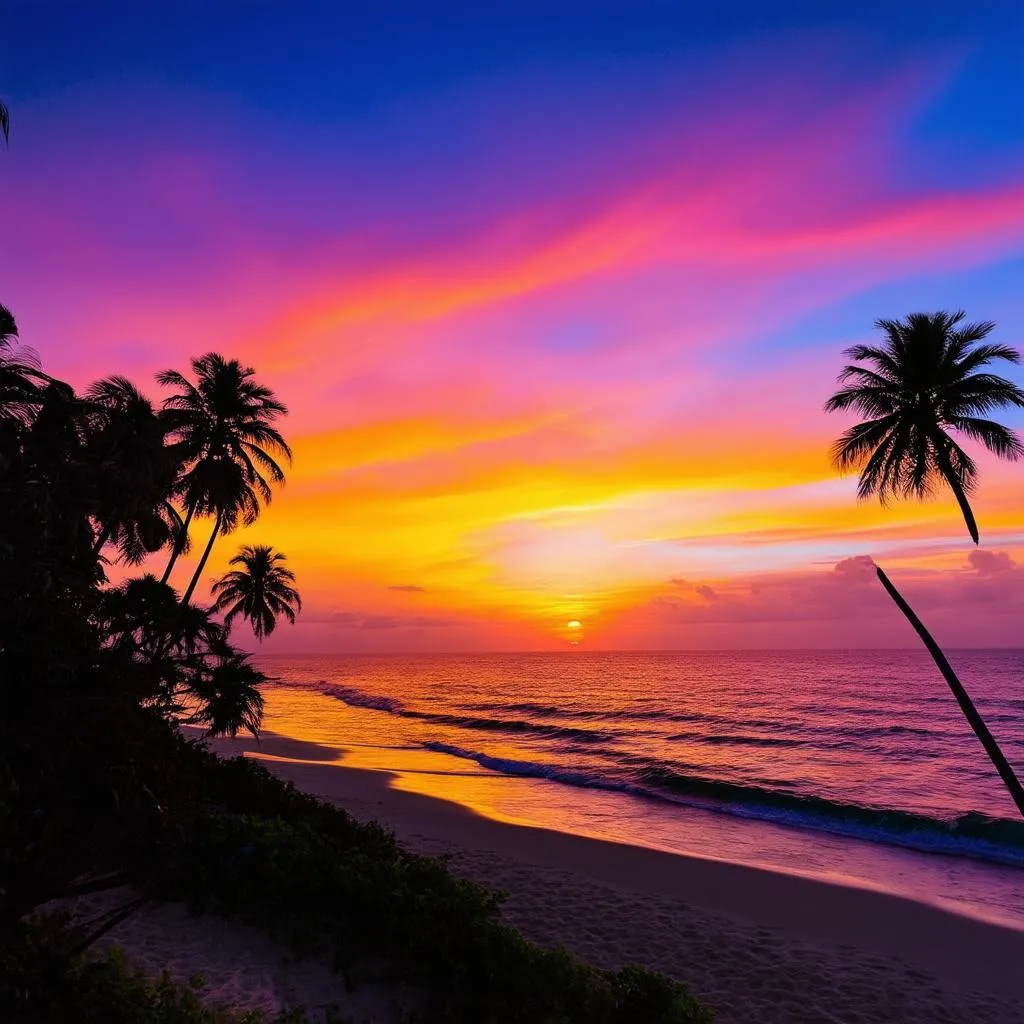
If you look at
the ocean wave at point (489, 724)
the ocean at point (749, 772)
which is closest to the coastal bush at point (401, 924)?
the ocean at point (749, 772)

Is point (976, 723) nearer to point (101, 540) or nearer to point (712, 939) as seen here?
point (712, 939)

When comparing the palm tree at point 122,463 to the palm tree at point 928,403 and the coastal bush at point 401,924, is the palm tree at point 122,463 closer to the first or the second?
the coastal bush at point 401,924

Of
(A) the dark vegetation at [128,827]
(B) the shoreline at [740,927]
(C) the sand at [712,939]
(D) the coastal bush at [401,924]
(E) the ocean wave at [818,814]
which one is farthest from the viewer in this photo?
(E) the ocean wave at [818,814]

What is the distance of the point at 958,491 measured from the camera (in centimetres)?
1689

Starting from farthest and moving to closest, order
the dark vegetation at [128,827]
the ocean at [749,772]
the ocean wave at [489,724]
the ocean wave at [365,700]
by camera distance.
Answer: the ocean wave at [365,700] → the ocean wave at [489,724] → the ocean at [749,772] → the dark vegetation at [128,827]

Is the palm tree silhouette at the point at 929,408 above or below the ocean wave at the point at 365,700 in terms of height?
above

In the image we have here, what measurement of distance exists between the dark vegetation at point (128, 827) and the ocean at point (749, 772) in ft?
42.5

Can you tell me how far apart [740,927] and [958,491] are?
39.0 ft

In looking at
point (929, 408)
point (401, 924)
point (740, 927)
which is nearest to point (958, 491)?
point (929, 408)

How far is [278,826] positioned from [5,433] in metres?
9.07

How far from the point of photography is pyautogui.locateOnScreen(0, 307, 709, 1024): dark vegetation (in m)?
6.24

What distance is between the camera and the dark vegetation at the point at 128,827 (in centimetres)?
624

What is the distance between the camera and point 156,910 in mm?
11211

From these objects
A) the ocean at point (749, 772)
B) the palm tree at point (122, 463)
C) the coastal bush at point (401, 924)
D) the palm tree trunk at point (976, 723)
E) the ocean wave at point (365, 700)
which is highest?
the palm tree at point (122, 463)
